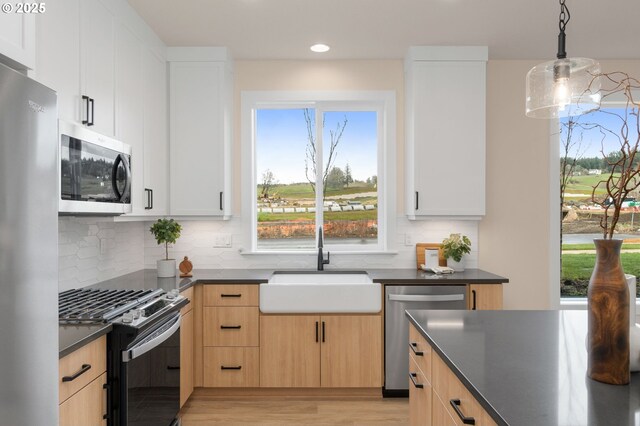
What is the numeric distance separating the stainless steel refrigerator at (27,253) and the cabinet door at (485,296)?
283cm

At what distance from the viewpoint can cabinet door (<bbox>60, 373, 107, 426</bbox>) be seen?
67.8 inches

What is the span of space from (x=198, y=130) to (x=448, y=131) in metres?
2.01

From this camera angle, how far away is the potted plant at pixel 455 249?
3.81 meters

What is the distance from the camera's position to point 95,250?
3207mm

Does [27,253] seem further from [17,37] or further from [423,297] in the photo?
[423,297]

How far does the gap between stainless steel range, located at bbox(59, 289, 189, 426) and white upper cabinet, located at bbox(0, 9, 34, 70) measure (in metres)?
1.06

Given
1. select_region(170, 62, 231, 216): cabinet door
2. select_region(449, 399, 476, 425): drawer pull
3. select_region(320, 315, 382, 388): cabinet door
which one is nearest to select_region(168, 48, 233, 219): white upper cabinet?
select_region(170, 62, 231, 216): cabinet door

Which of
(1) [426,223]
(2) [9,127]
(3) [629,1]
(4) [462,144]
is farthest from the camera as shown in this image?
(1) [426,223]

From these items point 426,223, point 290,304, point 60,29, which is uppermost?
point 60,29

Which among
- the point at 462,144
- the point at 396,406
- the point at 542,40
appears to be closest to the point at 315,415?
the point at 396,406

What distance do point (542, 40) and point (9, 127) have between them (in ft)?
12.0

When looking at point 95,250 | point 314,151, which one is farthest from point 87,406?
point 314,151

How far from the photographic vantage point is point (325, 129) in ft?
13.9

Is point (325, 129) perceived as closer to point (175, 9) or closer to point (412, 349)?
point (175, 9)
